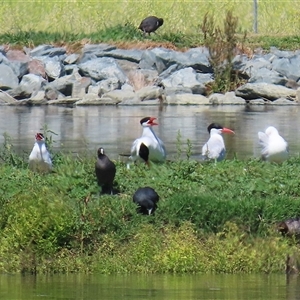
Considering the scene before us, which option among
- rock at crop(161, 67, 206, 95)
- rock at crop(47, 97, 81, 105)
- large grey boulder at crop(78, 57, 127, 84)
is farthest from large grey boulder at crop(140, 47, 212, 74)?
rock at crop(47, 97, 81, 105)

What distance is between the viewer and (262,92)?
30.9 meters

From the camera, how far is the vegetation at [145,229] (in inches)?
437

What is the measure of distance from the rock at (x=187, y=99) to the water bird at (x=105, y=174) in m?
17.8

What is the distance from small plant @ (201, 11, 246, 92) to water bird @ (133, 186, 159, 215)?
20328 mm

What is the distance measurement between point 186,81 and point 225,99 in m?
2.02

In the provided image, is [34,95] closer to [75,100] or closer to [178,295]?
[75,100]

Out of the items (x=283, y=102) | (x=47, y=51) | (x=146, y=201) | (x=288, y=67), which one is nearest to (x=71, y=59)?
(x=47, y=51)

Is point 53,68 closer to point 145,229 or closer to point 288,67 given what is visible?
point 288,67

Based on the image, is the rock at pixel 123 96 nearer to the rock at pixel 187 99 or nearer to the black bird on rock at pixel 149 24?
the rock at pixel 187 99

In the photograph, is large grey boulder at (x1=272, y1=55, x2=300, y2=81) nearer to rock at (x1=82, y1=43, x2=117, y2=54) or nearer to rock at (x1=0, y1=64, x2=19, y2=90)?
rock at (x1=82, y1=43, x2=117, y2=54)

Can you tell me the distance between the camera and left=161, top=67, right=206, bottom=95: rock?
31881 mm

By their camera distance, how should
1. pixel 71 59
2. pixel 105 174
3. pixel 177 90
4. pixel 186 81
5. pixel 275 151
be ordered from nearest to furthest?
pixel 105 174, pixel 275 151, pixel 177 90, pixel 186 81, pixel 71 59

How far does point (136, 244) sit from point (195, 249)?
60 centimetres

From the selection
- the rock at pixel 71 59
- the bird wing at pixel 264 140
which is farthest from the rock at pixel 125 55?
the bird wing at pixel 264 140
